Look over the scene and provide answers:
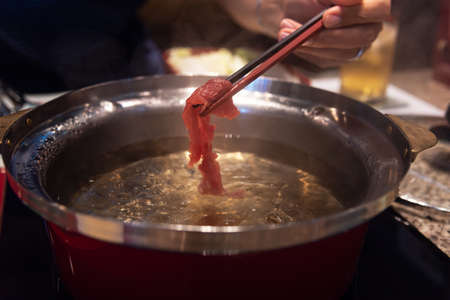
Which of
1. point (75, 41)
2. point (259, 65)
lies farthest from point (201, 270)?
point (75, 41)

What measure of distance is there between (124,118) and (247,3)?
94cm

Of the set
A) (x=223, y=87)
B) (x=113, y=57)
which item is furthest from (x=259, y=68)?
(x=113, y=57)

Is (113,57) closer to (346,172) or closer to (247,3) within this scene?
(247,3)

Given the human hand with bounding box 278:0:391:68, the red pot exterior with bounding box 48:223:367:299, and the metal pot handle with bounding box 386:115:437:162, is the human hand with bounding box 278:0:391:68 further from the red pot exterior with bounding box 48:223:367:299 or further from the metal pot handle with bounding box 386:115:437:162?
the red pot exterior with bounding box 48:223:367:299

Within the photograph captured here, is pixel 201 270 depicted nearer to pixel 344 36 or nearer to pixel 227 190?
pixel 227 190

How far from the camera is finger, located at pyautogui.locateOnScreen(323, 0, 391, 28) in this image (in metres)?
0.98

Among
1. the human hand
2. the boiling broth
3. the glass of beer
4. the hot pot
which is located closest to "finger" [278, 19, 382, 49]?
the human hand

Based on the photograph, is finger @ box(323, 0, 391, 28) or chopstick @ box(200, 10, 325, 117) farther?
finger @ box(323, 0, 391, 28)

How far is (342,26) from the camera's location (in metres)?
1.08

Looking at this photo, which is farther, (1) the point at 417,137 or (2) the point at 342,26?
(2) the point at 342,26

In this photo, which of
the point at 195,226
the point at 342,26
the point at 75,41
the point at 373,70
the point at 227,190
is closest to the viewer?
the point at 195,226

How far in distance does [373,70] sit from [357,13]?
771 mm

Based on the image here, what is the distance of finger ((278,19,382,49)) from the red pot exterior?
1.91 ft

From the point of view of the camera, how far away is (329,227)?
1.83 ft
